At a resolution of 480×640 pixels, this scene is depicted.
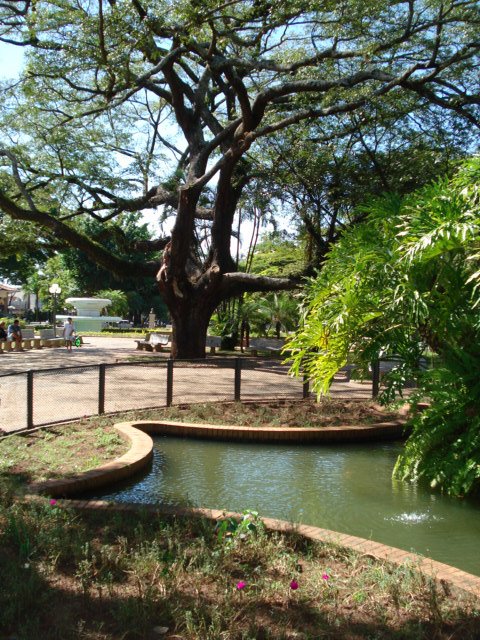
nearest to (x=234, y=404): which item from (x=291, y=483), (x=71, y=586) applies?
Answer: (x=291, y=483)

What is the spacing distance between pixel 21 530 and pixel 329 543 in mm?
2402

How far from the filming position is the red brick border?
4.75m

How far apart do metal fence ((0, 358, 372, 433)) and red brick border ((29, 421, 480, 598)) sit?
1.34 meters

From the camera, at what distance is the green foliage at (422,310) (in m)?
6.45

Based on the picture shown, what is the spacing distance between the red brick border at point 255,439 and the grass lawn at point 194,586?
5.4 inches

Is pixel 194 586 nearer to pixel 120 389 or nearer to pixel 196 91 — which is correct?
pixel 120 389

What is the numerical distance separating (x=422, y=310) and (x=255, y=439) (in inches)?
183

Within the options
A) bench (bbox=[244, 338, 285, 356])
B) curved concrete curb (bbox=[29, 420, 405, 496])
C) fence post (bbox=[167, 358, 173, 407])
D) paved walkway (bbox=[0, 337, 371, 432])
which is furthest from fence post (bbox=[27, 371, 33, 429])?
bench (bbox=[244, 338, 285, 356])

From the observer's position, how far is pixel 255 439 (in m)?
10.4

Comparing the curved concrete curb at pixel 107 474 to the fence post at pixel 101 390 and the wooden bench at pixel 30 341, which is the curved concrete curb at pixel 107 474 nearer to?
the fence post at pixel 101 390

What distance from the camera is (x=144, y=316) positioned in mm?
78062

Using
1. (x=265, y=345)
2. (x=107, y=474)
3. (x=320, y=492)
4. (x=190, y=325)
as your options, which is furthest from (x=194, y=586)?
(x=265, y=345)

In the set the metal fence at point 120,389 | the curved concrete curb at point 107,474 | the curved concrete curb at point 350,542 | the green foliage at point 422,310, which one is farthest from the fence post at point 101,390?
the curved concrete curb at point 350,542

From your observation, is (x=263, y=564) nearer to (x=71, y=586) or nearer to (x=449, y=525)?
(x=71, y=586)
